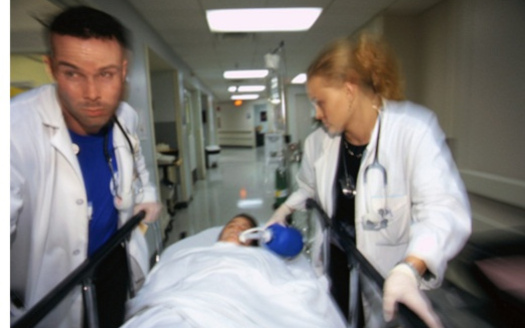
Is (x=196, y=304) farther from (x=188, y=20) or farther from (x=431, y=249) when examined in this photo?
(x=188, y=20)

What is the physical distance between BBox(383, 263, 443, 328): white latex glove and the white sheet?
14.3 inches

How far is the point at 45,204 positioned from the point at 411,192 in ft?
4.36

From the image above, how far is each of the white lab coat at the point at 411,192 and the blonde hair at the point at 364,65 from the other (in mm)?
86

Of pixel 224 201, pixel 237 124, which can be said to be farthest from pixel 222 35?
pixel 237 124

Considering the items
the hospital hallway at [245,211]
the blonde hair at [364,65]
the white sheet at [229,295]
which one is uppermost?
the blonde hair at [364,65]

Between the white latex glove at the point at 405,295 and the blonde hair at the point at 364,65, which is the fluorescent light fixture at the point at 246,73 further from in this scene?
the white latex glove at the point at 405,295

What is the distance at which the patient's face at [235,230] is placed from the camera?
1.71 m

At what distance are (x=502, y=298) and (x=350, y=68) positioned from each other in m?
1.00

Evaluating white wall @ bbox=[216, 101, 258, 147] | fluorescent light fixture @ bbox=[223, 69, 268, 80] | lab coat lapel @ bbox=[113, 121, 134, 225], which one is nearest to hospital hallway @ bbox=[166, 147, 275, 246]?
lab coat lapel @ bbox=[113, 121, 134, 225]

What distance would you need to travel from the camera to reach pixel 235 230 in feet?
5.80

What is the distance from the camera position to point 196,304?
3.13 ft

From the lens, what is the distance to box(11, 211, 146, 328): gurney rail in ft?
2.30

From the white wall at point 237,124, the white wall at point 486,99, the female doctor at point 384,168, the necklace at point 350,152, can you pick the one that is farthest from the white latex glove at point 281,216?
the white wall at point 237,124

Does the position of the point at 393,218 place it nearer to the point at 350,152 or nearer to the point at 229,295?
the point at 350,152
